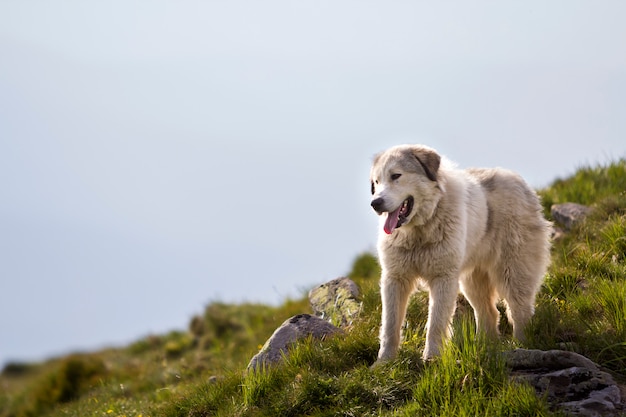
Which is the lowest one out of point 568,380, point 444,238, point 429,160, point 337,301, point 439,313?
point 568,380

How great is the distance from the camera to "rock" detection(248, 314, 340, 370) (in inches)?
267

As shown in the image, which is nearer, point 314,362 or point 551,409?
point 551,409

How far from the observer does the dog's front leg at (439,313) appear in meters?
5.90

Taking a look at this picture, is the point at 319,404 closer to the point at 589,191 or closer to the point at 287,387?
the point at 287,387

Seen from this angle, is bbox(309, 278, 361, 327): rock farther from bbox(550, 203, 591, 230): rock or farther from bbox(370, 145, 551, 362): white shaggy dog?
bbox(550, 203, 591, 230): rock

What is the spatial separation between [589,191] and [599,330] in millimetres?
5920

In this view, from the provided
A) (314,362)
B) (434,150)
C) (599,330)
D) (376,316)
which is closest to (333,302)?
(376,316)

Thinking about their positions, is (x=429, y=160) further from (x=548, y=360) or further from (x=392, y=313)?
(x=548, y=360)

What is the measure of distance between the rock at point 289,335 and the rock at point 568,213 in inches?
186

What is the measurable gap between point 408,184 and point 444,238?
0.63 m

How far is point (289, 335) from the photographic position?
22.9 feet

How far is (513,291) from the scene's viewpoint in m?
6.91

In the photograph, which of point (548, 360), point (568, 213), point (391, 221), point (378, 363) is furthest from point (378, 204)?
point (568, 213)

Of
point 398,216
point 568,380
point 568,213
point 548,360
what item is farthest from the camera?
point 568,213
